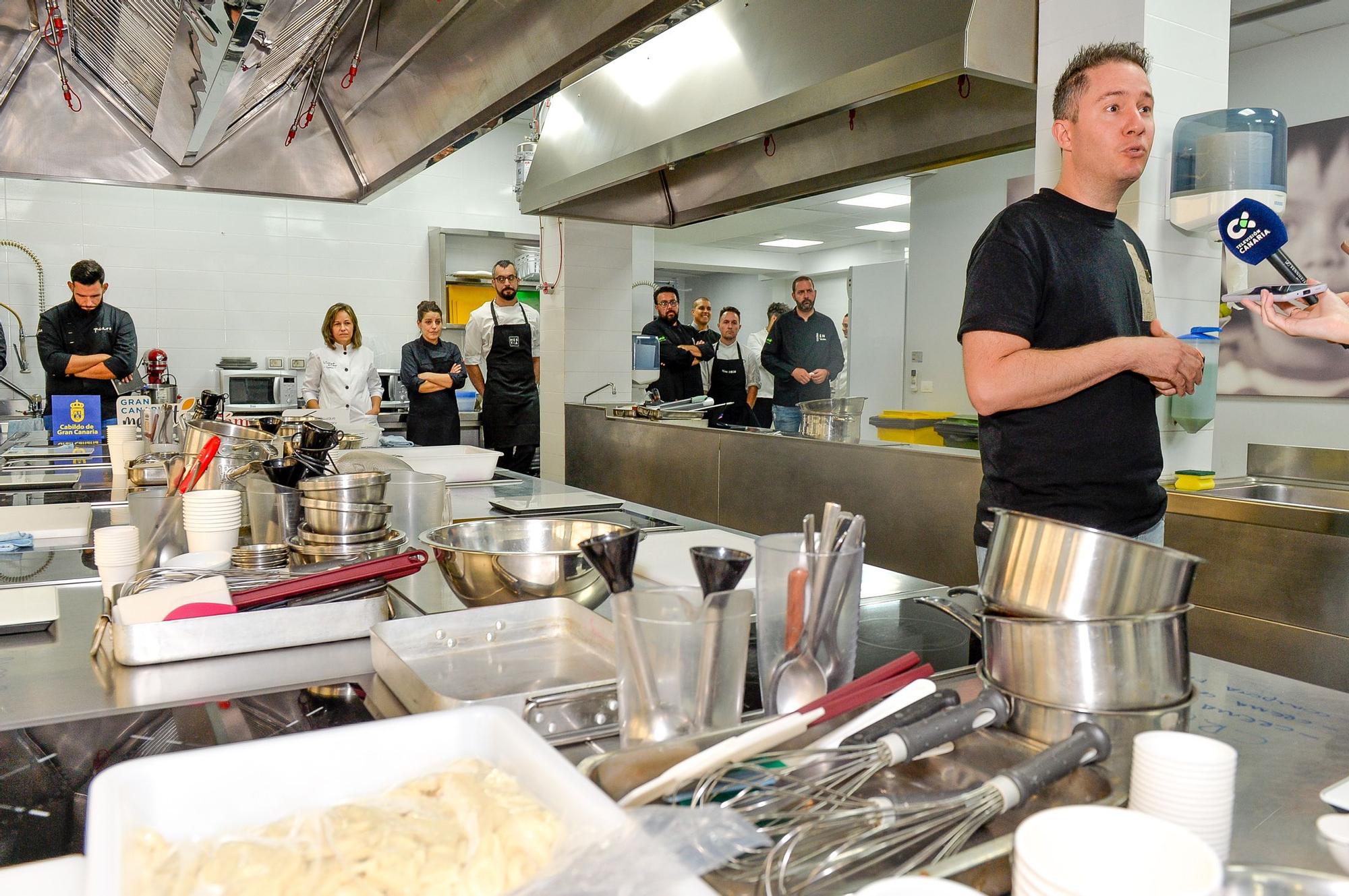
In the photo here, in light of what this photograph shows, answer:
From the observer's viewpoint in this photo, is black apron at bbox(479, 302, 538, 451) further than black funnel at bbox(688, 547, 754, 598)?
Yes

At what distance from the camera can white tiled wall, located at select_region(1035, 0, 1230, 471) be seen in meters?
2.41

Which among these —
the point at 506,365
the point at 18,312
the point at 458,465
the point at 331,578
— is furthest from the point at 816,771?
the point at 18,312

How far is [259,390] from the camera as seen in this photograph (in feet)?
21.8

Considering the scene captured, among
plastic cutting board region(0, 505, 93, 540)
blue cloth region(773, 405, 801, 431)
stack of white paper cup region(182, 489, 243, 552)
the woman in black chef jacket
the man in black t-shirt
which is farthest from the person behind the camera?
the woman in black chef jacket

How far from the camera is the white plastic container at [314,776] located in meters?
0.49

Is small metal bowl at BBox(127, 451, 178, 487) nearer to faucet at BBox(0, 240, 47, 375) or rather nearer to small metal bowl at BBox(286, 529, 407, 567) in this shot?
small metal bowl at BBox(286, 529, 407, 567)

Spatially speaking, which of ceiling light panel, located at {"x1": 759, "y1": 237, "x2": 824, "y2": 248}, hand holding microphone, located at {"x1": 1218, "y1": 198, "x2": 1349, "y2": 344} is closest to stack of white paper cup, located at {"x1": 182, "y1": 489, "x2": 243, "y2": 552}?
hand holding microphone, located at {"x1": 1218, "y1": 198, "x2": 1349, "y2": 344}

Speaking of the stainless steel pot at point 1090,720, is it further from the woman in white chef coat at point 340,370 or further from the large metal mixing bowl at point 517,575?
the woman in white chef coat at point 340,370

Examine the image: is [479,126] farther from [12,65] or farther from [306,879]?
[306,879]

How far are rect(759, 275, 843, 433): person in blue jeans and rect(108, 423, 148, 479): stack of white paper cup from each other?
14.0 feet

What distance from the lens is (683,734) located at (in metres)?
0.68

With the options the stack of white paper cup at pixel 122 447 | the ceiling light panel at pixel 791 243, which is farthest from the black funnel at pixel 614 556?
the ceiling light panel at pixel 791 243

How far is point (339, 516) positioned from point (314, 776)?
88cm

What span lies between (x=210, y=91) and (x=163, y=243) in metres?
5.19
